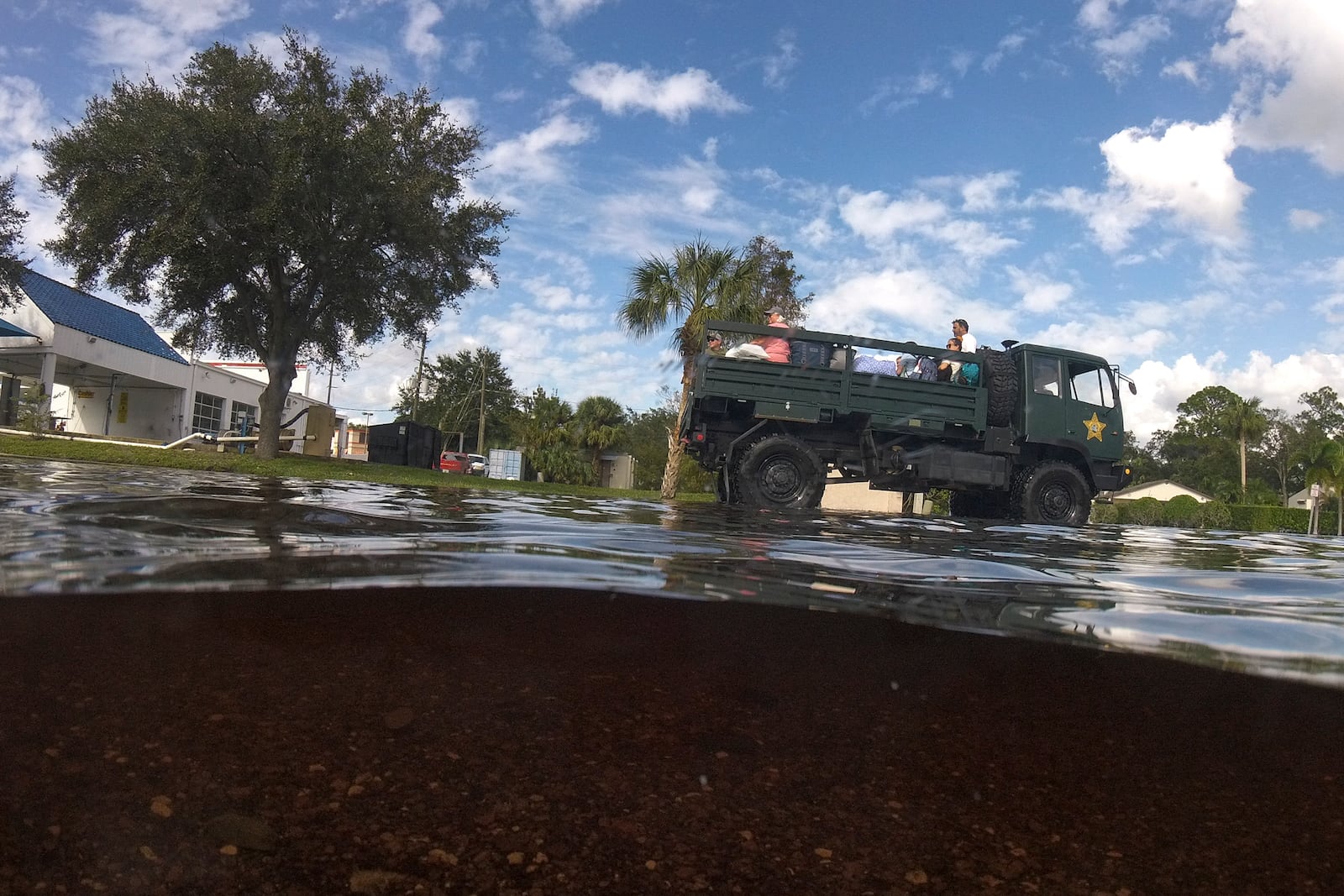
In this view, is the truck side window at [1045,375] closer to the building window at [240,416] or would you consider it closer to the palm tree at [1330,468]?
the palm tree at [1330,468]

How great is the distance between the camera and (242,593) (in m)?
3.30

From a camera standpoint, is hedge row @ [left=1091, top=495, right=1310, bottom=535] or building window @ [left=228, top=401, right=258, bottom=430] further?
building window @ [left=228, top=401, right=258, bottom=430]

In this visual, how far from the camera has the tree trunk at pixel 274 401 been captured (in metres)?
18.2

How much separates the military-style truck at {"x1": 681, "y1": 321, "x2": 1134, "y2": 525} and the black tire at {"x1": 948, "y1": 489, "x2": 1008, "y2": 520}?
0.13 ft

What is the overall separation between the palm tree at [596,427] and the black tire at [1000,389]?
1100 inches

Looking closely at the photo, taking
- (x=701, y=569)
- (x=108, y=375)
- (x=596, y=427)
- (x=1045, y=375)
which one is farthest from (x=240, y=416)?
(x=701, y=569)

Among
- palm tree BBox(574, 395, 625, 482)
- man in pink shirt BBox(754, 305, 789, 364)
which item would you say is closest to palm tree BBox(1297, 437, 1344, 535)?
palm tree BBox(574, 395, 625, 482)

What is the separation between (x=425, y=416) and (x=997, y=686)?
6938 cm

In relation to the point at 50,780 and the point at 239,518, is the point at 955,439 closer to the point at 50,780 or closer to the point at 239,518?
the point at 239,518

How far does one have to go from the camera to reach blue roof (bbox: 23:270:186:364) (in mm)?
27359

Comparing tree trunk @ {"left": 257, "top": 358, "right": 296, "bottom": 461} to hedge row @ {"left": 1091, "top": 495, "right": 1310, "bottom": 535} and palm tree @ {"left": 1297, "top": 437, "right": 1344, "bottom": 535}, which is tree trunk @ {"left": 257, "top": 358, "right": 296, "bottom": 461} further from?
palm tree @ {"left": 1297, "top": 437, "right": 1344, "bottom": 535}

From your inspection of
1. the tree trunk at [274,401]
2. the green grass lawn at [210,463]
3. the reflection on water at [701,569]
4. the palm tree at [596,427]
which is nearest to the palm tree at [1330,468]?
the palm tree at [596,427]

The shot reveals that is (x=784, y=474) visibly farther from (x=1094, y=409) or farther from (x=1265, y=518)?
(x=1265, y=518)

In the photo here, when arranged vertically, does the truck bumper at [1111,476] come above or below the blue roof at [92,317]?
below
